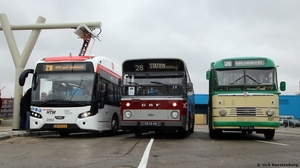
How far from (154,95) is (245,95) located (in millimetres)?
3356

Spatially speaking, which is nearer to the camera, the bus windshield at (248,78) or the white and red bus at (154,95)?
the bus windshield at (248,78)

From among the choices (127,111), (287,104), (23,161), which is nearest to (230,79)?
(127,111)

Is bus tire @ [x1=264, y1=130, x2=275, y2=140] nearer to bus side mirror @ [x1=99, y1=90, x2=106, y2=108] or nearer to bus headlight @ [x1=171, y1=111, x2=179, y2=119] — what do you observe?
bus headlight @ [x1=171, y1=111, x2=179, y2=119]

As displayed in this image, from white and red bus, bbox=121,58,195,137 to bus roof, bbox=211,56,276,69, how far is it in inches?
62.5

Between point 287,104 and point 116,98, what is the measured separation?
56445mm

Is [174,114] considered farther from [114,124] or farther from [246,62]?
[114,124]

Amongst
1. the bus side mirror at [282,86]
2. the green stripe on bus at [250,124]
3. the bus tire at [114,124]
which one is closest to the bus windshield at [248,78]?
the bus side mirror at [282,86]

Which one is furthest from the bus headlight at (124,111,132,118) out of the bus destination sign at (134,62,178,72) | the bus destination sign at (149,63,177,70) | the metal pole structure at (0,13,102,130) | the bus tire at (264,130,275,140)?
the metal pole structure at (0,13,102,130)

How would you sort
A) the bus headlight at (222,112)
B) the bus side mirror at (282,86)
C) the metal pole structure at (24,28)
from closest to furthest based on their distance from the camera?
the bus headlight at (222,112)
the bus side mirror at (282,86)
the metal pole structure at (24,28)

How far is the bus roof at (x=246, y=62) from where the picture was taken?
1253 centimetres

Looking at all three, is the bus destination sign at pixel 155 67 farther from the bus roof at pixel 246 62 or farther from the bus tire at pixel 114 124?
the bus tire at pixel 114 124

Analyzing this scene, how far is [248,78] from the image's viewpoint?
12.5 meters

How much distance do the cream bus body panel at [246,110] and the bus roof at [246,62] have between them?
1.14 m

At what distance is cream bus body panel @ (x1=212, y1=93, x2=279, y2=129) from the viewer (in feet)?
39.4
